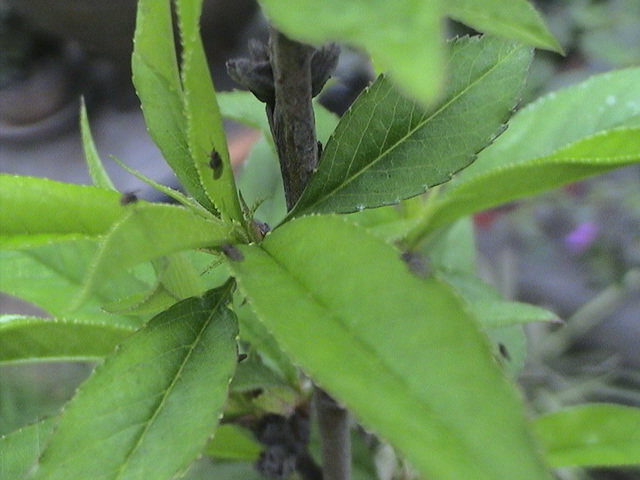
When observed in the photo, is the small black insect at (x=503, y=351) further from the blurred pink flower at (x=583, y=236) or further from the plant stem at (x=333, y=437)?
the blurred pink flower at (x=583, y=236)

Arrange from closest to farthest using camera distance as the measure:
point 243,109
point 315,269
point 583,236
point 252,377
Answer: point 315,269
point 252,377
point 243,109
point 583,236

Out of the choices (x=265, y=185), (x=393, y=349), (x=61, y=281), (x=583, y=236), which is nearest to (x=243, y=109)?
(x=265, y=185)

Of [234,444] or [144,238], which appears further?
[234,444]

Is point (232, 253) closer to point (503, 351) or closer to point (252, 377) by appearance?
point (252, 377)

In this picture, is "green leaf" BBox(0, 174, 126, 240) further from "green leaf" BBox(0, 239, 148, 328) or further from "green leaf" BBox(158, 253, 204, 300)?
"green leaf" BBox(0, 239, 148, 328)

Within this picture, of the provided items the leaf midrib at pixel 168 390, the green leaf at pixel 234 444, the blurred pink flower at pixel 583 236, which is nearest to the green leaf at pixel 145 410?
the leaf midrib at pixel 168 390

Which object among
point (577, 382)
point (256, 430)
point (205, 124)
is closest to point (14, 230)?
point (205, 124)
